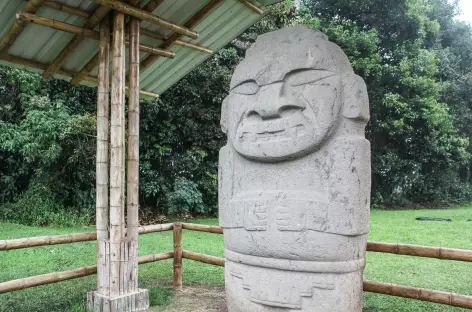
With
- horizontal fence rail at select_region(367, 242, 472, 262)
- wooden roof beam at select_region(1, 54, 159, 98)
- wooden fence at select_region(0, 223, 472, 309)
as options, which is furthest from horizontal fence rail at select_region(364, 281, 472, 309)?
wooden roof beam at select_region(1, 54, 159, 98)

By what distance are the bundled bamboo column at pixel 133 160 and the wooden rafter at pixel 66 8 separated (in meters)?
0.48

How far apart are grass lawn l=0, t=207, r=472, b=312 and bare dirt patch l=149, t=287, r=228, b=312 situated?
0.48 ft

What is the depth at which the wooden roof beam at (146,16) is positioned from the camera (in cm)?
434

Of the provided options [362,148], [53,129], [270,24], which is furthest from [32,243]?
[270,24]

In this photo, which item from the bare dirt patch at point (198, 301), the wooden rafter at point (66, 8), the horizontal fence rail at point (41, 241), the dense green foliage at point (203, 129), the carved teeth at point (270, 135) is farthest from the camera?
the dense green foliage at point (203, 129)

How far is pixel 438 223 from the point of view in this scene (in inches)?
450

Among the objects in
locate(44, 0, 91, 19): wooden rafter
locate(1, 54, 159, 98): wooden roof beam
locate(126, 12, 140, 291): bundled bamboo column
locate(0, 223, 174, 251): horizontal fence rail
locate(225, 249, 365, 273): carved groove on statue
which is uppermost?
locate(44, 0, 91, 19): wooden rafter

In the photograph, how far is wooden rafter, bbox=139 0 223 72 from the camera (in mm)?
5284

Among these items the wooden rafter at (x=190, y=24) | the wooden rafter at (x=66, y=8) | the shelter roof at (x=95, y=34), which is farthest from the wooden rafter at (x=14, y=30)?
the wooden rafter at (x=190, y=24)

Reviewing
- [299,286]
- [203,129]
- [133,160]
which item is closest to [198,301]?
[133,160]

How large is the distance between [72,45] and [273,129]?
279 centimetres

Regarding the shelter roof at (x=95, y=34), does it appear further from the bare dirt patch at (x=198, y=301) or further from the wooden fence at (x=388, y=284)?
the bare dirt patch at (x=198, y=301)

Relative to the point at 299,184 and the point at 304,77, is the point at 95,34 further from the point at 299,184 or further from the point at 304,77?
the point at 299,184

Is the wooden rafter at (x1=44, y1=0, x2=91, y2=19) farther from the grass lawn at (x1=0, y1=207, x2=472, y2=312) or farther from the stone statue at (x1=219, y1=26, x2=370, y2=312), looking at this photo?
the grass lawn at (x1=0, y1=207, x2=472, y2=312)
